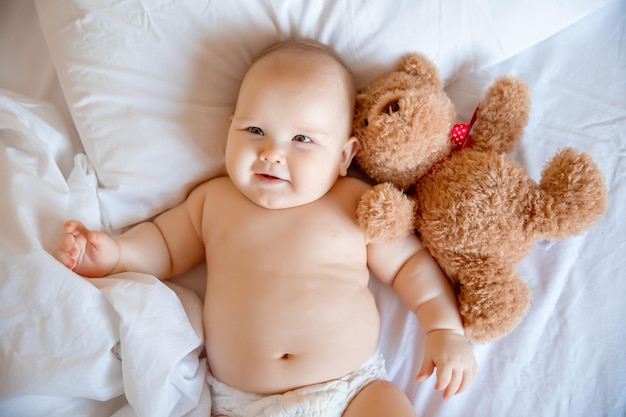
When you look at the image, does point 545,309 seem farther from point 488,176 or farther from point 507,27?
point 507,27

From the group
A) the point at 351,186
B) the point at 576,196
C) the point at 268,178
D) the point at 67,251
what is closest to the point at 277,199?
the point at 268,178

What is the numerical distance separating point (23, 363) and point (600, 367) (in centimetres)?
107

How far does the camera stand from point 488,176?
93 centimetres

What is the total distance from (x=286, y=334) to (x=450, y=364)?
307 mm

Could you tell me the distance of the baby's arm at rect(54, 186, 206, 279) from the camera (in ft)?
3.02

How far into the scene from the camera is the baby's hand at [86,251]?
90 cm

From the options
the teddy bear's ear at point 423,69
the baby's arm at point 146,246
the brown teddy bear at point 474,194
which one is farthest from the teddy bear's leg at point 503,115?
the baby's arm at point 146,246

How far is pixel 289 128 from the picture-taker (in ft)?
3.07

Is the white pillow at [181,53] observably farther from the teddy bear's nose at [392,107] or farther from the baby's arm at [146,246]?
the teddy bear's nose at [392,107]

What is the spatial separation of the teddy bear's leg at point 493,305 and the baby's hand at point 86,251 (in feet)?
2.29

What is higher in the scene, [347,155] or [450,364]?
[347,155]


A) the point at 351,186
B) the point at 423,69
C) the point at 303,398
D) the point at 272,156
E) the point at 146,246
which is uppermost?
the point at 423,69

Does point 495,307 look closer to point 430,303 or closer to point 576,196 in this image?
point 430,303

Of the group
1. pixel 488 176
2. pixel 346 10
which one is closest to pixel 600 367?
pixel 488 176
